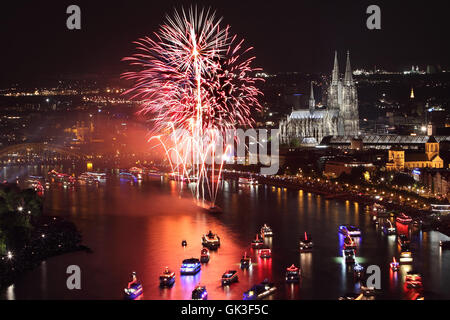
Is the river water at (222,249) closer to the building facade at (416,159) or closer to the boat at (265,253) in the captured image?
the boat at (265,253)

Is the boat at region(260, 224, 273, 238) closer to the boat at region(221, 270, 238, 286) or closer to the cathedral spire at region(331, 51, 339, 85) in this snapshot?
the boat at region(221, 270, 238, 286)

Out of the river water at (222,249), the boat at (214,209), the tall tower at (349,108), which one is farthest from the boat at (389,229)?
the tall tower at (349,108)

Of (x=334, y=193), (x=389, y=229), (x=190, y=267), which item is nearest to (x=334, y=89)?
(x=334, y=193)

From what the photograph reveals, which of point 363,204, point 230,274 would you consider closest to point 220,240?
point 230,274

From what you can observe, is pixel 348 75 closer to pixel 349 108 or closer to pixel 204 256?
pixel 349 108

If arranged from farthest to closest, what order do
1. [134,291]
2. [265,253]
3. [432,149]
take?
[432,149] → [265,253] → [134,291]
